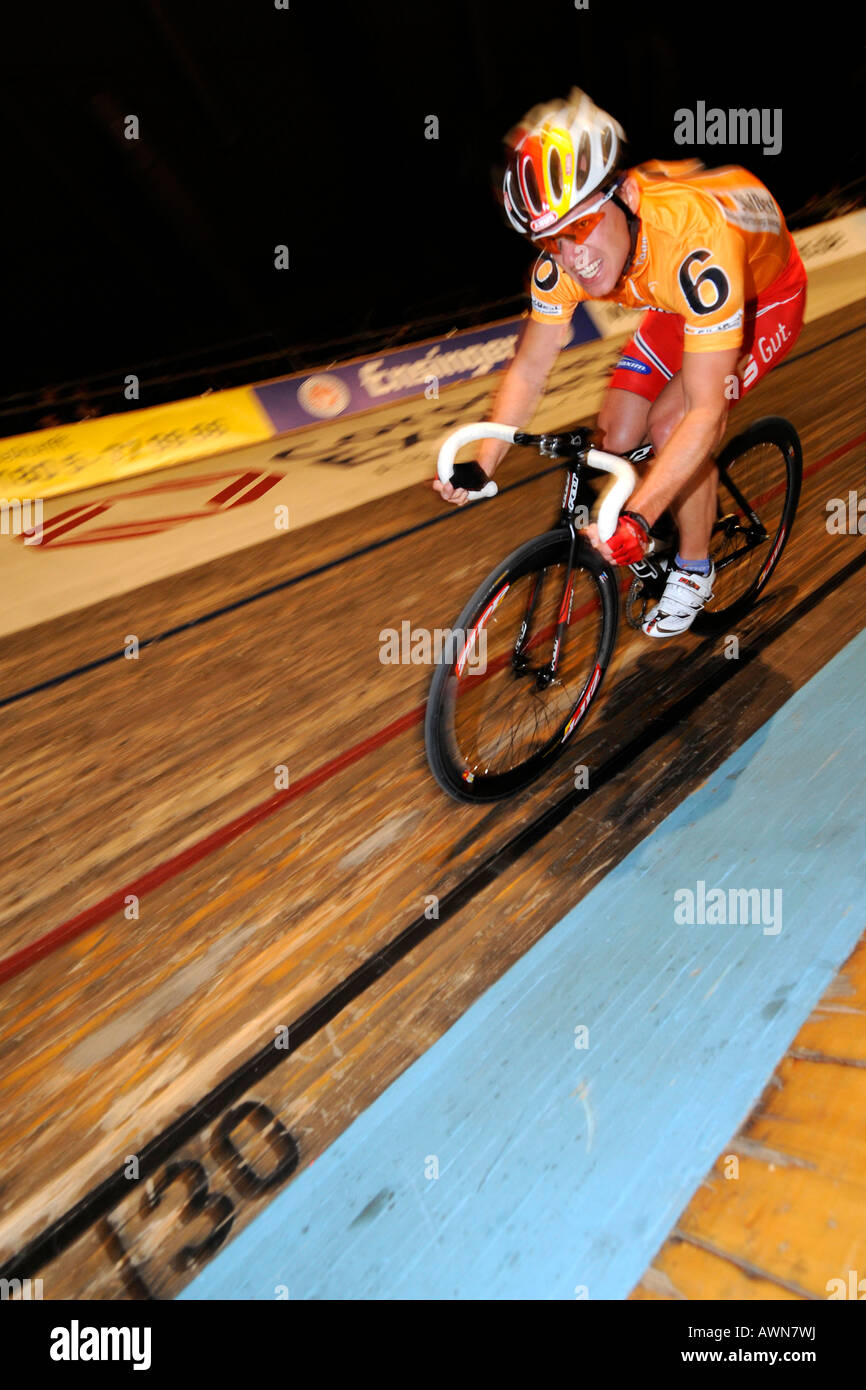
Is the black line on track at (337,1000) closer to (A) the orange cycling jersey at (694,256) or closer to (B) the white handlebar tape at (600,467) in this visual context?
(B) the white handlebar tape at (600,467)

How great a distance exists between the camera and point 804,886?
188cm

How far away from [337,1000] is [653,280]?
183 centimetres

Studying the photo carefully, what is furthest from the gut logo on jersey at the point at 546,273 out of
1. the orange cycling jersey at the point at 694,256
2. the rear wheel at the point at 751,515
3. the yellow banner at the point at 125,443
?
the yellow banner at the point at 125,443

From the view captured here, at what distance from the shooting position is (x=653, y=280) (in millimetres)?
1932

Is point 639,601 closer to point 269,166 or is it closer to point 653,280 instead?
point 653,280

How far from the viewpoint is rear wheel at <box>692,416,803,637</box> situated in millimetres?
2613

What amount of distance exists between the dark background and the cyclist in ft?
19.0

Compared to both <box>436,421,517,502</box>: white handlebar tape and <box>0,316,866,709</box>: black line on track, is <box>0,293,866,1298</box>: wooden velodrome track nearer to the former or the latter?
<box>0,316,866,709</box>: black line on track

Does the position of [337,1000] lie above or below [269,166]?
below

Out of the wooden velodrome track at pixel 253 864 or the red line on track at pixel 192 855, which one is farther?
the red line on track at pixel 192 855

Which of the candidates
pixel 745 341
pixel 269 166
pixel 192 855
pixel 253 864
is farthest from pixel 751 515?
pixel 269 166

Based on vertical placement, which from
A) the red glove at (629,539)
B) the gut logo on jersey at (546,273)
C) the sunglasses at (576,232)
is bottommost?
the red glove at (629,539)

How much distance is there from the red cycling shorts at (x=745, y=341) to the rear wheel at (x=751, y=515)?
0.27 m

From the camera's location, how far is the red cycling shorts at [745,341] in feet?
7.48
